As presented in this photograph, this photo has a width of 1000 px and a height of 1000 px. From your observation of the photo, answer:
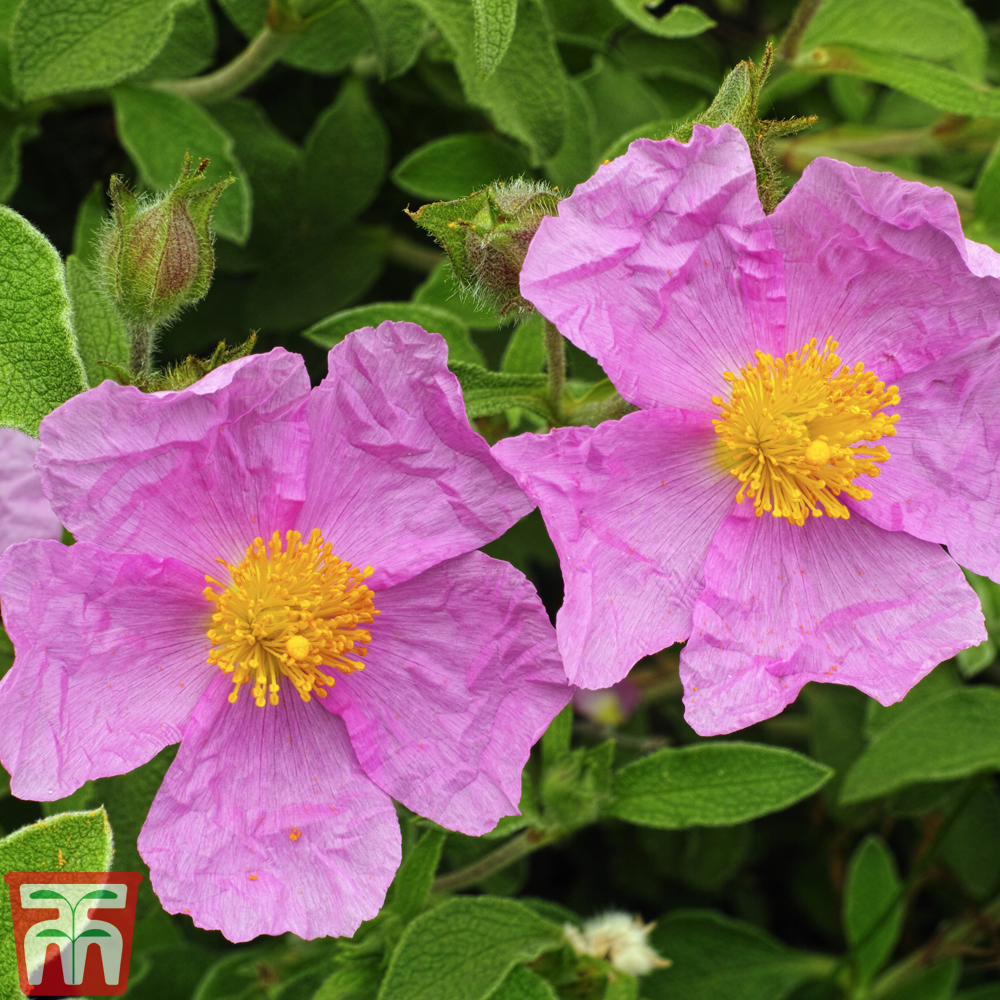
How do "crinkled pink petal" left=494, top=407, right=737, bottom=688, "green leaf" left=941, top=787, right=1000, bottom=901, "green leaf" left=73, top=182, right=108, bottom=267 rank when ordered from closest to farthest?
1. "crinkled pink petal" left=494, top=407, right=737, bottom=688
2. "green leaf" left=73, top=182, right=108, bottom=267
3. "green leaf" left=941, top=787, right=1000, bottom=901

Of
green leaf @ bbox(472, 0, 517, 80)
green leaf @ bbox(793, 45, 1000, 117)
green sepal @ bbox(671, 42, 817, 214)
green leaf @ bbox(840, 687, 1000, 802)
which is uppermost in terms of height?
green leaf @ bbox(472, 0, 517, 80)

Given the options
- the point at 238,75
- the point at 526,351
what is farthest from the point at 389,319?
the point at 238,75

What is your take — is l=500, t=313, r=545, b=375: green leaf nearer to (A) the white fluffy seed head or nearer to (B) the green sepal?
(B) the green sepal

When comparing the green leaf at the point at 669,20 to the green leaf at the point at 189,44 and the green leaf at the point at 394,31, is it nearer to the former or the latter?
the green leaf at the point at 394,31

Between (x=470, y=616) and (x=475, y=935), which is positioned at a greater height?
(x=470, y=616)

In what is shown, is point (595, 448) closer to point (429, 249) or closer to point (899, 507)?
point (899, 507)

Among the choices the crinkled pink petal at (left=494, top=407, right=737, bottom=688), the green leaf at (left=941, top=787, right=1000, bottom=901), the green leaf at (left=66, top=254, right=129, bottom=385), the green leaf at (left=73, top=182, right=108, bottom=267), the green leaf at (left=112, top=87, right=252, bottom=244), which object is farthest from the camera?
the green leaf at (left=941, top=787, right=1000, bottom=901)

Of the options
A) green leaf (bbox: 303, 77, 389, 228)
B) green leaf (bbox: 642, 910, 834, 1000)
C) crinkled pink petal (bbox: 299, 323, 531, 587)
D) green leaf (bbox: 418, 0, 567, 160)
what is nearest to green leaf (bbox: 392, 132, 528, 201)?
green leaf (bbox: 303, 77, 389, 228)

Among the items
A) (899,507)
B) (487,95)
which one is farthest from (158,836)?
(487,95)
